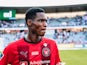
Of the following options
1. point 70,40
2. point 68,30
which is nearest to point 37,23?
point 70,40

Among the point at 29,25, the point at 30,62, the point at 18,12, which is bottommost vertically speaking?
the point at 18,12

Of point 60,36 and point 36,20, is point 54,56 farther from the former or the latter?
point 60,36

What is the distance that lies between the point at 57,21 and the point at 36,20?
135 feet

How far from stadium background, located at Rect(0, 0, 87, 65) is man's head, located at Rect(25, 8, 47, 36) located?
93.7 feet

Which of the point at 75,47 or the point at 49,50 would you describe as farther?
the point at 75,47

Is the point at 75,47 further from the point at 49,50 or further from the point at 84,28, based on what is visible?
the point at 49,50

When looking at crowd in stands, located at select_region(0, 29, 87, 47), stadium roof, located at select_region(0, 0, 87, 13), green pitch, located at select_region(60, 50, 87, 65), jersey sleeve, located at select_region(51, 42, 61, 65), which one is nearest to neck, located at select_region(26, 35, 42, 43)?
jersey sleeve, located at select_region(51, 42, 61, 65)

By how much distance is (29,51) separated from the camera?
4.43 metres

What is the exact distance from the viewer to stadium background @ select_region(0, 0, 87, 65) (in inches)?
1395

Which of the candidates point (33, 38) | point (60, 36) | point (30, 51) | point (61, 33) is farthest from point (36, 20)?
point (61, 33)

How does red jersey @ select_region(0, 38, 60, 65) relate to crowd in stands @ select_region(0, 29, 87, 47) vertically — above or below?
above

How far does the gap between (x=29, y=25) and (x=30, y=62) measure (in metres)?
0.52
